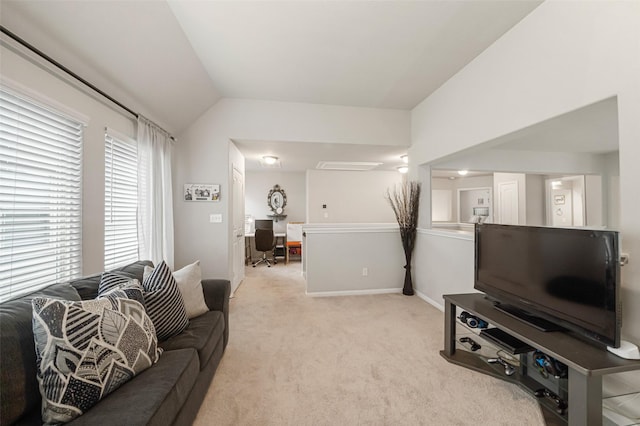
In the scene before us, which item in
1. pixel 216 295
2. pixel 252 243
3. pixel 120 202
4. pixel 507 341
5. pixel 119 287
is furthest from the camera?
pixel 252 243

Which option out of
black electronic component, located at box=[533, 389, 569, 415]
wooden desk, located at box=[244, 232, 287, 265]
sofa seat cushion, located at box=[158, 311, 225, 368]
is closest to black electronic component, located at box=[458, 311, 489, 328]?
black electronic component, located at box=[533, 389, 569, 415]

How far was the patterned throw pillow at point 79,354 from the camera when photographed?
0.95 m

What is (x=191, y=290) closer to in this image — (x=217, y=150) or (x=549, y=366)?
(x=217, y=150)

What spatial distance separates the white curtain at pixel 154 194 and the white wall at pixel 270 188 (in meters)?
3.70

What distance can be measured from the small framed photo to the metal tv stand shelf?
3160 millimetres

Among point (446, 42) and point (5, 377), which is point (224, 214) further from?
point (446, 42)

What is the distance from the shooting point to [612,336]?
4.19 ft

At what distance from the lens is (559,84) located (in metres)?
1.79

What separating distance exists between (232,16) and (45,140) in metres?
1.60

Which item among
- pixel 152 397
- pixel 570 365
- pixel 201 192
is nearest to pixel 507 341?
pixel 570 365

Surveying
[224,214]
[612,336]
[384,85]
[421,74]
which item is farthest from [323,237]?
[612,336]

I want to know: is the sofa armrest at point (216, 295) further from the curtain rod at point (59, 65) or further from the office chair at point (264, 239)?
the office chair at point (264, 239)

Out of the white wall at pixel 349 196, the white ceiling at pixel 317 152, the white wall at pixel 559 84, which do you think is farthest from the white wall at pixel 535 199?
the white wall at pixel 559 84

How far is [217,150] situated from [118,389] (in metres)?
2.98
